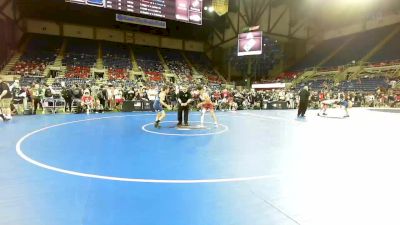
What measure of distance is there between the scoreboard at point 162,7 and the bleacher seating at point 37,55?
1441cm

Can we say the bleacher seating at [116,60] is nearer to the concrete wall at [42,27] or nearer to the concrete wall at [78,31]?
the concrete wall at [78,31]

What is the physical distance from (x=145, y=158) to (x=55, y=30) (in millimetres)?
35415

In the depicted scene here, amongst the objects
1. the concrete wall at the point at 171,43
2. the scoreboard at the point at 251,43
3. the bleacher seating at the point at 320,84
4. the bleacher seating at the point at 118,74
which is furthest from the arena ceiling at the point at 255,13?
the bleacher seating at the point at 320,84

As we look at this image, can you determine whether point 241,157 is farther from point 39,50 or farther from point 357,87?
point 39,50

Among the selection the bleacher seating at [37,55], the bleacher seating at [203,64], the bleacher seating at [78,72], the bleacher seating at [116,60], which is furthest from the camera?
the bleacher seating at [203,64]

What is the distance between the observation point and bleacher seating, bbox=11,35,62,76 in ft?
93.7

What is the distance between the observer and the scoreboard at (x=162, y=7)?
1895cm

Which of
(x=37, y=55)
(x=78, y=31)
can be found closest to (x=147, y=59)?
(x=78, y=31)

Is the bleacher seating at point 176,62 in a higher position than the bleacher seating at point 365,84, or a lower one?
higher

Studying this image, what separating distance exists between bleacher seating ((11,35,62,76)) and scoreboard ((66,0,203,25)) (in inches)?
567

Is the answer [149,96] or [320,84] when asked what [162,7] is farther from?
[320,84]

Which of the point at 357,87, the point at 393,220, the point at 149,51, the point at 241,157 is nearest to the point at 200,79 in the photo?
the point at 149,51

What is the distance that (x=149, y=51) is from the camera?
39719 mm

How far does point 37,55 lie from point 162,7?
1835 cm
